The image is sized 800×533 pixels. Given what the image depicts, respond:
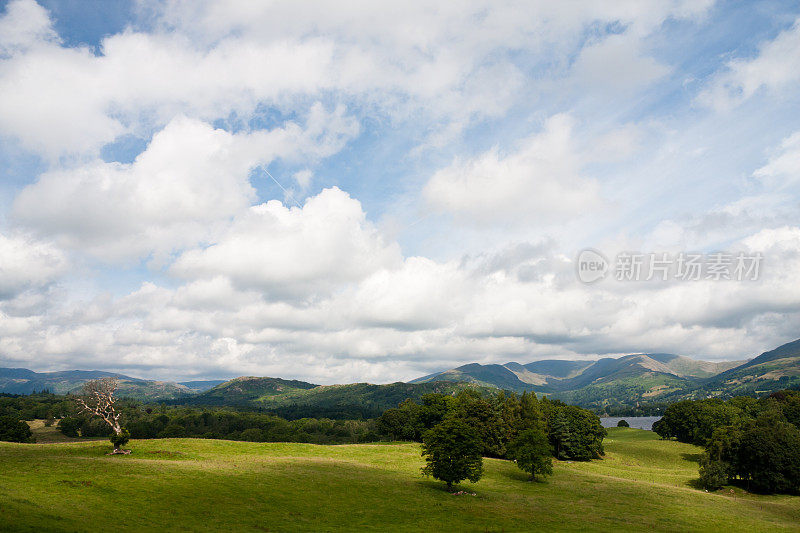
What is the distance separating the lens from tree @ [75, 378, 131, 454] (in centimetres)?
6438

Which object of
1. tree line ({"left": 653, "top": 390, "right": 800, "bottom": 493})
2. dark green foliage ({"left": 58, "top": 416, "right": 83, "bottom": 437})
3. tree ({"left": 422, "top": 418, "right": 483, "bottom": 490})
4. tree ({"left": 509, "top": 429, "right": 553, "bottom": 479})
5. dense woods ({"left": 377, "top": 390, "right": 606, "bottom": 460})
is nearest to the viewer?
tree ({"left": 422, "top": 418, "right": 483, "bottom": 490})

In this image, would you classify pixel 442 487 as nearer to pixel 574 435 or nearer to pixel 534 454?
pixel 534 454

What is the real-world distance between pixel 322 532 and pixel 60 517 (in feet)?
73.0

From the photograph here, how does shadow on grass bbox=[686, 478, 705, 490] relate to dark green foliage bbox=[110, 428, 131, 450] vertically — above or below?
below

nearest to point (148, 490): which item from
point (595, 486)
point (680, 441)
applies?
point (595, 486)

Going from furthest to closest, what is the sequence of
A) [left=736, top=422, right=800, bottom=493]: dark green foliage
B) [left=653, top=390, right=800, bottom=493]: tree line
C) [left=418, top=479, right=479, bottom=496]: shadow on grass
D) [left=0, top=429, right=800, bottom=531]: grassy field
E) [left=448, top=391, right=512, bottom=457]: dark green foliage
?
[left=448, top=391, right=512, bottom=457]: dark green foliage → [left=653, top=390, right=800, bottom=493]: tree line → [left=736, top=422, right=800, bottom=493]: dark green foliage → [left=418, top=479, right=479, bottom=496]: shadow on grass → [left=0, top=429, right=800, bottom=531]: grassy field

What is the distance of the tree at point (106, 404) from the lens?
64375 mm

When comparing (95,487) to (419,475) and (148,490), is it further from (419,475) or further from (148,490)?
(419,475)

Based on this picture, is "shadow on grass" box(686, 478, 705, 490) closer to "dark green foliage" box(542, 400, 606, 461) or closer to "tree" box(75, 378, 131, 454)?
"dark green foliage" box(542, 400, 606, 461)

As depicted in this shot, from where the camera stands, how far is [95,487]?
44.9 meters

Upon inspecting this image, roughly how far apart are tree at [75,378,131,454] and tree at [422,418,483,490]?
159 feet

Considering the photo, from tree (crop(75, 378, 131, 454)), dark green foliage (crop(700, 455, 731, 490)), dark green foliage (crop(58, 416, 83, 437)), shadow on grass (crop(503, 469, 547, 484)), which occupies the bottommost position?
dark green foliage (crop(58, 416, 83, 437))

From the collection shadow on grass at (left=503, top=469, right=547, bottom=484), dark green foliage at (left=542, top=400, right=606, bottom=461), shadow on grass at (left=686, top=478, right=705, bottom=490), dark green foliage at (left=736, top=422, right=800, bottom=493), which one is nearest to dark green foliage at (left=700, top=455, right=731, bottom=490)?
shadow on grass at (left=686, top=478, right=705, bottom=490)

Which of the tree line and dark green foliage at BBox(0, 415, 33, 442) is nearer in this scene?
the tree line
